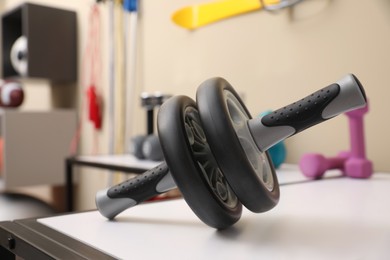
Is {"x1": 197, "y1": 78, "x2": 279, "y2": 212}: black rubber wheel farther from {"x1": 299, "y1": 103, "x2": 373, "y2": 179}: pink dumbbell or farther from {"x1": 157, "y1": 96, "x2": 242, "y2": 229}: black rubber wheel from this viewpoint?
{"x1": 299, "y1": 103, "x2": 373, "y2": 179}: pink dumbbell

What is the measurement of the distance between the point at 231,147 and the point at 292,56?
0.87 meters

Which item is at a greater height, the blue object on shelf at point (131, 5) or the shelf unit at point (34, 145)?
the blue object on shelf at point (131, 5)

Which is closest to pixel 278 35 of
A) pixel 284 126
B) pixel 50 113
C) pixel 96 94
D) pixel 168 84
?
pixel 168 84

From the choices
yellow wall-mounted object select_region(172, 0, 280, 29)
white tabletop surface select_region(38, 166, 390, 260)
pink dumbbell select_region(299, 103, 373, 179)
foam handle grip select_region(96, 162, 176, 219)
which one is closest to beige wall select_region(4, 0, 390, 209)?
yellow wall-mounted object select_region(172, 0, 280, 29)

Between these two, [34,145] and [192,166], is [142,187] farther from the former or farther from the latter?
[34,145]

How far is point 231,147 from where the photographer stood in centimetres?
39

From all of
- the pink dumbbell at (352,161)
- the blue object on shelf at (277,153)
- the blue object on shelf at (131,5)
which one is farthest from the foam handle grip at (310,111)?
the blue object on shelf at (131,5)

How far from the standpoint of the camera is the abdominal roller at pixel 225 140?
0.39 meters

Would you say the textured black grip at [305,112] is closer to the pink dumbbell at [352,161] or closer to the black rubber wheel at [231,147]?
the black rubber wheel at [231,147]

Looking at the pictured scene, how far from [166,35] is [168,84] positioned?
0.20 metres

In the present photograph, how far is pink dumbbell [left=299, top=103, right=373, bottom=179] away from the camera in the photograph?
86 centimetres

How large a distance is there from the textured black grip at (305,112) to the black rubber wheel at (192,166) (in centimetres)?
8

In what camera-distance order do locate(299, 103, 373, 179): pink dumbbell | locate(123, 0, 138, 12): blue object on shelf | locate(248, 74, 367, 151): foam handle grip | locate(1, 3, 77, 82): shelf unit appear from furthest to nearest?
locate(1, 3, 77, 82): shelf unit
locate(123, 0, 138, 12): blue object on shelf
locate(299, 103, 373, 179): pink dumbbell
locate(248, 74, 367, 151): foam handle grip

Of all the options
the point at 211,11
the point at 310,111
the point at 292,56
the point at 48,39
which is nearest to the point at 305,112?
the point at 310,111
